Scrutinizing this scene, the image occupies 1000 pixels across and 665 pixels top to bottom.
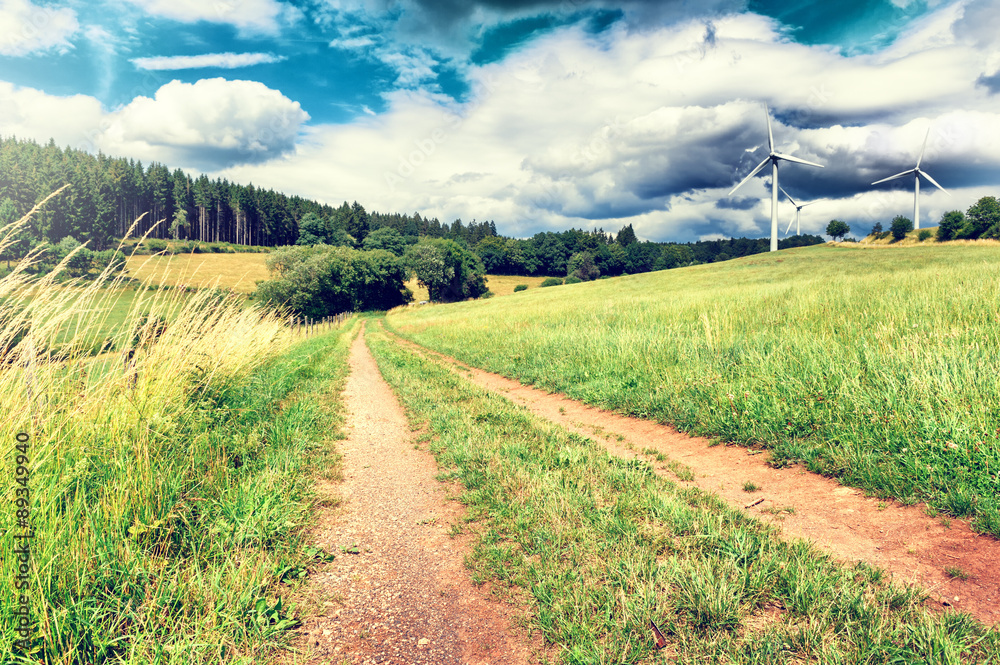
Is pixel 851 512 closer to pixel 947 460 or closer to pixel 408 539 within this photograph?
pixel 947 460

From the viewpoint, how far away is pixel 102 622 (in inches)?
95.8

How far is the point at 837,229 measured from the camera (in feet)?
269

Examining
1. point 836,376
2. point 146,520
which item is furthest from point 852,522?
point 146,520

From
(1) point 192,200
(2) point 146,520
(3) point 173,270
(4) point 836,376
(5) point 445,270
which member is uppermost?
(1) point 192,200

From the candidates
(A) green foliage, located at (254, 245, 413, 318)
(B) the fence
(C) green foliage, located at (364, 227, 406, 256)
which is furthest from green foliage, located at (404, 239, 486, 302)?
(C) green foliage, located at (364, 227, 406, 256)

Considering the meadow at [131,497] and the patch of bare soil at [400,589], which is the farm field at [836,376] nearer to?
the patch of bare soil at [400,589]

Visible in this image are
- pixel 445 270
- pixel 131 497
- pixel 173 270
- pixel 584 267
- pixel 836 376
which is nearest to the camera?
pixel 131 497

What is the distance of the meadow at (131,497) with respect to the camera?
2441mm

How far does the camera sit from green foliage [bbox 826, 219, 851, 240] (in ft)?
268

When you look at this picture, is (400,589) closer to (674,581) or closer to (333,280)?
(674,581)

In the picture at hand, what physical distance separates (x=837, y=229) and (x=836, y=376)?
98.8 meters

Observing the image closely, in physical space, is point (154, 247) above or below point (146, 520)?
above

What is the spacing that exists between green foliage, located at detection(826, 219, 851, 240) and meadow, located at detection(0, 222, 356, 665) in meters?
103

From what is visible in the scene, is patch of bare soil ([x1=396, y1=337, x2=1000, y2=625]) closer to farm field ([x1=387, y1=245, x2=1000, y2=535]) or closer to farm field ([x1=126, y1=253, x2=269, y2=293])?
farm field ([x1=387, y1=245, x2=1000, y2=535])
